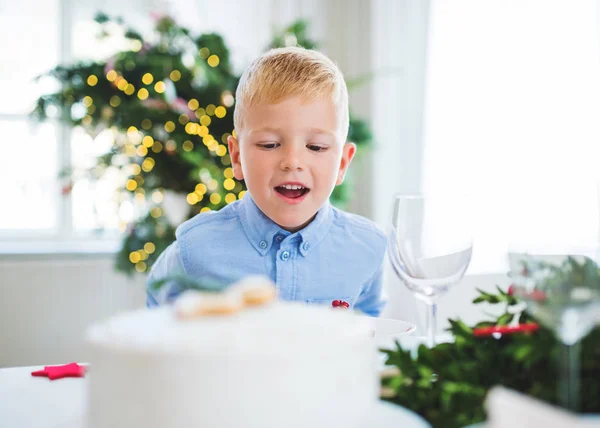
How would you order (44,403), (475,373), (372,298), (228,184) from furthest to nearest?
1. (228,184)
2. (372,298)
3. (44,403)
4. (475,373)

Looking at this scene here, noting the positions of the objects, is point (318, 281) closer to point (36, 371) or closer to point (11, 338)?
point (36, 371)

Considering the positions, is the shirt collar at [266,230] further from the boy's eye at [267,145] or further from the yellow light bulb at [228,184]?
the yellow light bulb at [228,184]

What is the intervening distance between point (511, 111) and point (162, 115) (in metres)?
1.40

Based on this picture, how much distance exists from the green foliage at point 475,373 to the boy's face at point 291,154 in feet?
1.85

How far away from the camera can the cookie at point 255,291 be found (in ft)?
1.66

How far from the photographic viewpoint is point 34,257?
3373mm

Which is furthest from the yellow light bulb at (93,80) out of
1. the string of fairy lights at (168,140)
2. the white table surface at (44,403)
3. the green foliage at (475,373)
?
the green foliage at (475,373)

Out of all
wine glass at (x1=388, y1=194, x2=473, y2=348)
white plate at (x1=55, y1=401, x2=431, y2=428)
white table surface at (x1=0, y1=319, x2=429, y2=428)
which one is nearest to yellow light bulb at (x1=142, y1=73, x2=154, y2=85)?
white table surface at (x1=0, y1=319, x2=429, y2=428)

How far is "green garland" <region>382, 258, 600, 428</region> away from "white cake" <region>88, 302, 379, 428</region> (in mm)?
116

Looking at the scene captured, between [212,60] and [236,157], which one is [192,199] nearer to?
[212,60]

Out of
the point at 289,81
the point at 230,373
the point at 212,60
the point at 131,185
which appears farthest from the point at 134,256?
the point at 230,373

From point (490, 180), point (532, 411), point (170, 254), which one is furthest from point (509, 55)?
point (532, 411)

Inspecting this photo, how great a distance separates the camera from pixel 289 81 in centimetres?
124

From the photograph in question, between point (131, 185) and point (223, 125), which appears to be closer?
point (223, 125)
